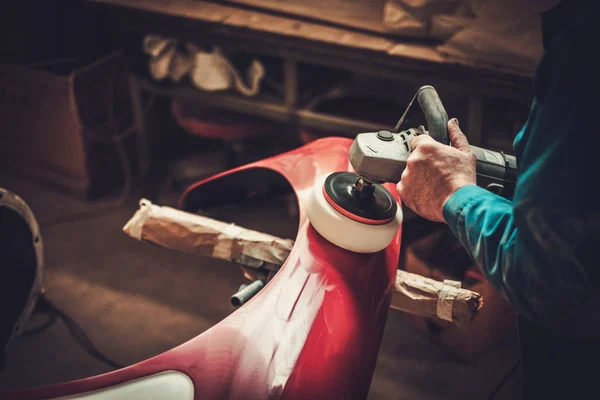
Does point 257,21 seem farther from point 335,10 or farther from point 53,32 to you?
point 53,32

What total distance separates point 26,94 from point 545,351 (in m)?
2.85

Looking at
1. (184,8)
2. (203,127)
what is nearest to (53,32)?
(184,8)

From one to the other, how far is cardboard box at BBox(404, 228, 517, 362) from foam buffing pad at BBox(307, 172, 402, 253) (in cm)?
100

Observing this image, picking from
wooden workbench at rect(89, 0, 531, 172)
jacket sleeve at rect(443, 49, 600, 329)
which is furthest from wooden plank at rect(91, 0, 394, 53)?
jacket sleeve at rect(443, 49, 600, 329)

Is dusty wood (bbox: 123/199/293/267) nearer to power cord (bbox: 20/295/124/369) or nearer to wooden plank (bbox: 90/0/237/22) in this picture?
power cord (bbox: 20/295/124/369)

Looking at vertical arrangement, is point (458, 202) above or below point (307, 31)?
above

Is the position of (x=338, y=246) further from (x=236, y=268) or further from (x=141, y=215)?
(x=236, y=268)

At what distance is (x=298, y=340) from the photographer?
114 cm

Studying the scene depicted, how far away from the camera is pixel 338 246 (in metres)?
1.35

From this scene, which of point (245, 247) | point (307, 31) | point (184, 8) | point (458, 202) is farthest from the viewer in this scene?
point (184, 8)

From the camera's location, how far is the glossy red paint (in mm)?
1069

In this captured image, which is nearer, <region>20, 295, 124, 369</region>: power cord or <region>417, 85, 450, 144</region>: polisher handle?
<region>417, 85, 450, 144</region>: polisher handle

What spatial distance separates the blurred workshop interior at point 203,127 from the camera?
223cm

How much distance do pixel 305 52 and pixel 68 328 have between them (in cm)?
164
